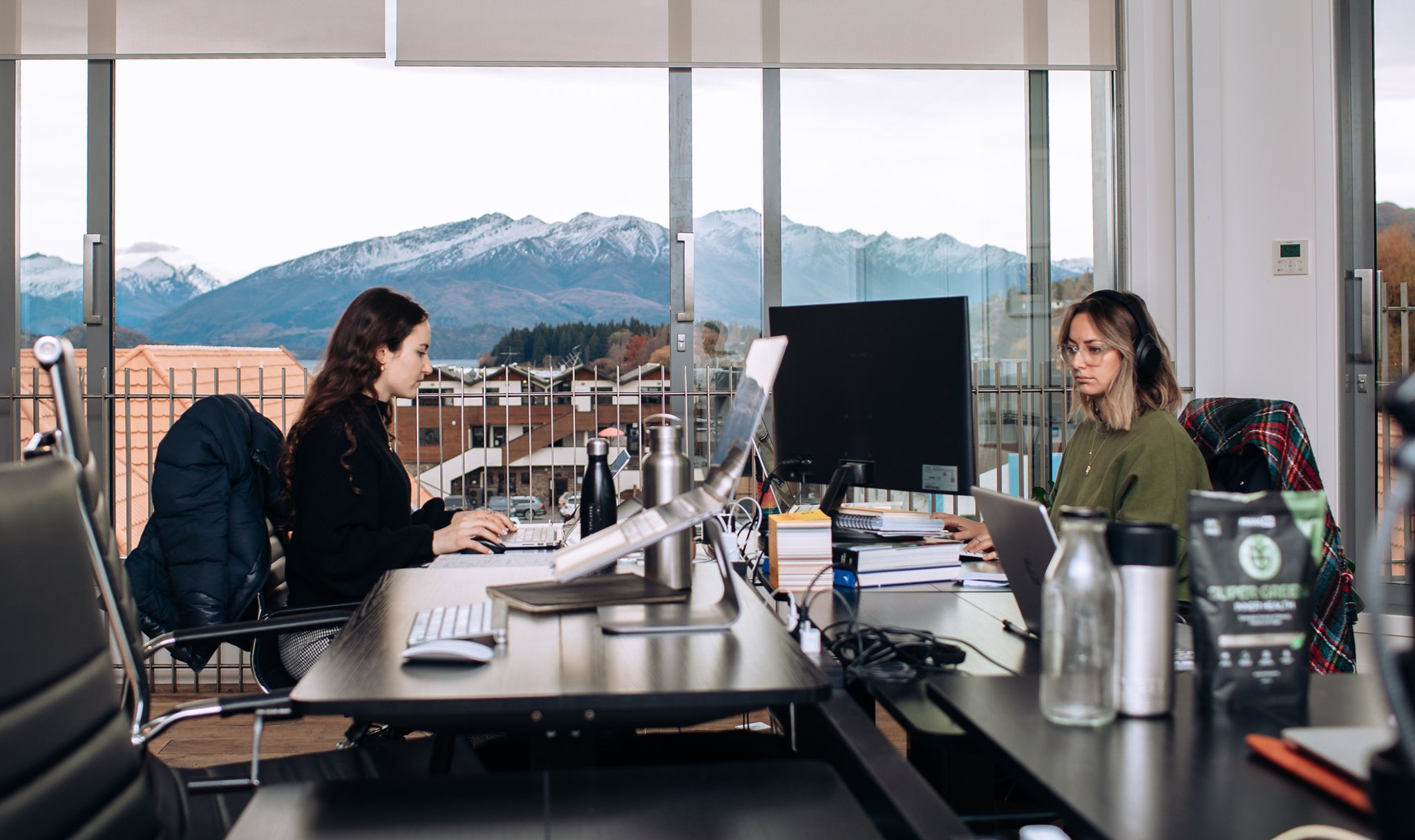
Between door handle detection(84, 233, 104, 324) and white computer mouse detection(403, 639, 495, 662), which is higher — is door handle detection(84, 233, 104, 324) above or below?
above

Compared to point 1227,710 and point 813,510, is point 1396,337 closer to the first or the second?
point 813,510

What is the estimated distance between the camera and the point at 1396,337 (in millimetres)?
3637

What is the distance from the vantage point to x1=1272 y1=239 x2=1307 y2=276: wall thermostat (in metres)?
3.74

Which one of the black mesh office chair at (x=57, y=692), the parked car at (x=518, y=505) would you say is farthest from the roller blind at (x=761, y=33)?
the black mesh office chair at (x=57, y=692)

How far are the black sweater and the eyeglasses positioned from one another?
146 cm

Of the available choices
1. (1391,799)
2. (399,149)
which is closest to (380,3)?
(399,149)

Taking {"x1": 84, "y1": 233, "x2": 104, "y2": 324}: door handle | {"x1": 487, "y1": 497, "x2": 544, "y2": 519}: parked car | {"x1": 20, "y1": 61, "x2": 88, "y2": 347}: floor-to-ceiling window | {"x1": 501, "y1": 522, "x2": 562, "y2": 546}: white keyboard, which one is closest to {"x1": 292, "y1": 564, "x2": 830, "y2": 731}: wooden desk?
{"x1": 501, "y1": 522, "x2": 562, "y2": 546}: white keyboard

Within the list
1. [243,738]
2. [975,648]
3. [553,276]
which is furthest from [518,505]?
[975,648]

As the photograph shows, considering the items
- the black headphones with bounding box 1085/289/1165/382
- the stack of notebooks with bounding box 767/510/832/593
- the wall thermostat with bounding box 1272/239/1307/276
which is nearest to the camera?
the stack of notebooks with bounding box 767/510/832/593

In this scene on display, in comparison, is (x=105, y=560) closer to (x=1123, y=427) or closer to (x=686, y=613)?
(x=686, y=613)

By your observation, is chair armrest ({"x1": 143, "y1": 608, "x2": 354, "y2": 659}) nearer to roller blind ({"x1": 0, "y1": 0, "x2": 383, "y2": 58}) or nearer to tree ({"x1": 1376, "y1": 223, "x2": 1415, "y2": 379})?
roller blind ({"x1": 0, "y1": 0, "x2": 383, "y2": 58})

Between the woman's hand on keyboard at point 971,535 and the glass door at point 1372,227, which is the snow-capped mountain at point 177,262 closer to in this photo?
the woman's hand on keyboard at point 971,535

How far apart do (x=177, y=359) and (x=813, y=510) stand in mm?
3569

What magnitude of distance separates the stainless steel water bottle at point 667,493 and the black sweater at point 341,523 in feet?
2.82
